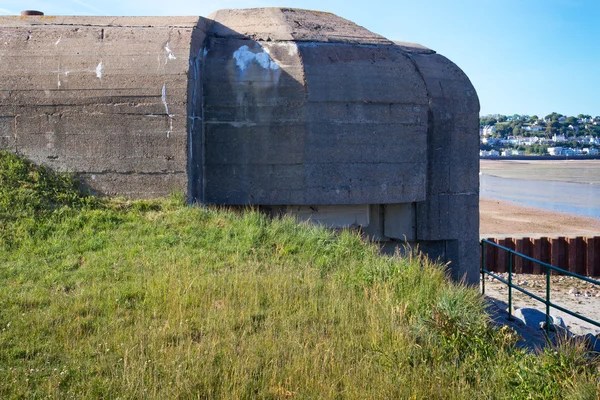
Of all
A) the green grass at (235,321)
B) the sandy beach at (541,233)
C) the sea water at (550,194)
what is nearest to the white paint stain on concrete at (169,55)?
the green grass at (235,321)

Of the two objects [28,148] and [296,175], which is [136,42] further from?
[296,175]

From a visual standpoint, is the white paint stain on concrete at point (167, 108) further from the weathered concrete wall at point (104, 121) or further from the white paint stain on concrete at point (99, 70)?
the white paint stain on concrete at point (99, 70)

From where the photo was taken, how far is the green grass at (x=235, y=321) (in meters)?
3.35

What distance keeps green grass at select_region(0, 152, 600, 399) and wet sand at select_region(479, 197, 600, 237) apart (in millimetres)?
12599

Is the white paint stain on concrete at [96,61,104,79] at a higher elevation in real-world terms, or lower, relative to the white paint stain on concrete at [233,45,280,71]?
lower

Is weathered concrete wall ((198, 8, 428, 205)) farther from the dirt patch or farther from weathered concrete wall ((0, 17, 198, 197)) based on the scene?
the dirt patch

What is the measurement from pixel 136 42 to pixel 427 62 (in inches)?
167

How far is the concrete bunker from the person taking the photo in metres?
7.24

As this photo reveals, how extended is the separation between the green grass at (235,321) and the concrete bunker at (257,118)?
128cm

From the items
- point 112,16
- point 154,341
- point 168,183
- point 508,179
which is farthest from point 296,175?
point 508,179

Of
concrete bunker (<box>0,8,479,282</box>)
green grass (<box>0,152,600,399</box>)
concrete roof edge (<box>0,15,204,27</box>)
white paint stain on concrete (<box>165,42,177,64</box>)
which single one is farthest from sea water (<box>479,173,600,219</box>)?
green grass (<box>0,152,600,399</box>)

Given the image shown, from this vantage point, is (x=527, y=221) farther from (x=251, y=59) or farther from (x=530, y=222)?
(x=251, y=59)

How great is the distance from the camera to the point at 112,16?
8.19 meters

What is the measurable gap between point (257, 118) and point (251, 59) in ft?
2.88
